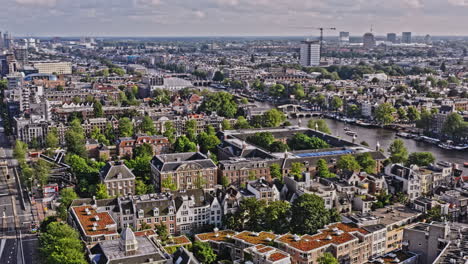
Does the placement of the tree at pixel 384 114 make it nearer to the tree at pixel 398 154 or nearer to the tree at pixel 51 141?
the tree at pixel 398 154

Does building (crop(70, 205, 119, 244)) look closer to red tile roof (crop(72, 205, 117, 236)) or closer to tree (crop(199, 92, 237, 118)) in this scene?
red tile roof (crop(72, 205, 117, 236))

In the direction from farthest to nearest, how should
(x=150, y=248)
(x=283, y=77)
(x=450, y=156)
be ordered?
(x=283, y=77) < (x=450, y=156) < (x=150, y=248)

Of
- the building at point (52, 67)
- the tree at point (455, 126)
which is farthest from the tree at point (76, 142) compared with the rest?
the building at point (52, 67)

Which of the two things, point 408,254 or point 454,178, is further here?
point 454,178

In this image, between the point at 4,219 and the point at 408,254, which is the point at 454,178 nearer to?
the point at 408,254

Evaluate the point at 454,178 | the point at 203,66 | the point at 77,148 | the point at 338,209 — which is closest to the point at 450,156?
the point at 454,178
